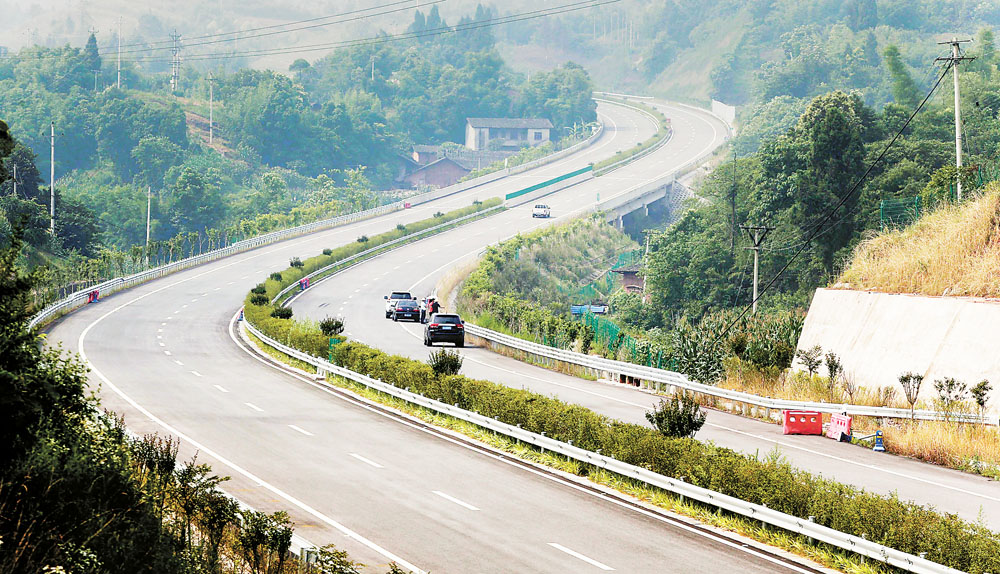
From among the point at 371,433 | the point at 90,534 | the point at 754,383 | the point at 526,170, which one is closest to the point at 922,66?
the point at 526,170

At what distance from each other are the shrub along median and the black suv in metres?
18.7

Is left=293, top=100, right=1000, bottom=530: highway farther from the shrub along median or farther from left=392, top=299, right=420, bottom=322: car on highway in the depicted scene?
the shrub along median

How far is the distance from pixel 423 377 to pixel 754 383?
1248 centimetres

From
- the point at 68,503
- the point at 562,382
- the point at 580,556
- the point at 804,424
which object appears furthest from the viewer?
the point at 562,382

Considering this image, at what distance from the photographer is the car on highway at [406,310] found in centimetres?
6328

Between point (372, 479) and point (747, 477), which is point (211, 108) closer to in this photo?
point (372, 479)

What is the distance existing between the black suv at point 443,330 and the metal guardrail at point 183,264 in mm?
17995

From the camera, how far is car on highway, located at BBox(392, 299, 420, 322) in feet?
208

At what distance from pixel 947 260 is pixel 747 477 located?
72.6 feet

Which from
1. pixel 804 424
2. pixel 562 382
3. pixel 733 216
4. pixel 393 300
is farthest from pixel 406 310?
pixel 804 424

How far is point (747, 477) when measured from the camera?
1830cm

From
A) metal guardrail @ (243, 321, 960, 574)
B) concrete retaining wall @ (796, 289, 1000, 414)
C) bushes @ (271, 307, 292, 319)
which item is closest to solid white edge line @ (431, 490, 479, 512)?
metal guardrail @ (243, 321, 960, 574)

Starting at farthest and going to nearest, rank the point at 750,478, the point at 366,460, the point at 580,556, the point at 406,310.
Answer: the point at 406,310
the point at 366,460
the point at 750,478
the point at 580,556

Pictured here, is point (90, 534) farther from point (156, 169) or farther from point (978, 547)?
point (156, 169)
